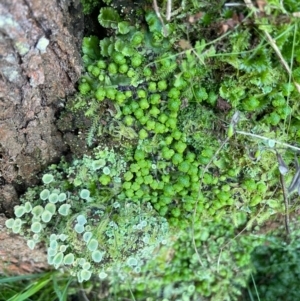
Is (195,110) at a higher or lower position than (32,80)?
lower

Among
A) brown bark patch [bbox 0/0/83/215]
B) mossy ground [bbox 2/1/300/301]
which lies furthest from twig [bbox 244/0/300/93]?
brown bark patch [bbox 0/0/83/215]

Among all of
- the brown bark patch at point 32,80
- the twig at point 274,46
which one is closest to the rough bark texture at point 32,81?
the brown bark patch at point 32,80

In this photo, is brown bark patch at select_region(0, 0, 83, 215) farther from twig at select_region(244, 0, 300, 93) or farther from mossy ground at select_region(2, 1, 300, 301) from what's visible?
twig at select_region(244, 0, 300, 93)

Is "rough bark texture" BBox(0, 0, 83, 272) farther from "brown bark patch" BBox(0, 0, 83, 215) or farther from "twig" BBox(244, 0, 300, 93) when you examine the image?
"twig" BBox(244, 0, 300, 93)

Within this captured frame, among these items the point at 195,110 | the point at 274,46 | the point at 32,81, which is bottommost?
the point at 195,110

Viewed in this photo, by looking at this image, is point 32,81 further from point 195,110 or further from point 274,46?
point 274,46

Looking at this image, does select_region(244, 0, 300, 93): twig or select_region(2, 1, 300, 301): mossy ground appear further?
select_region(2, 1, 300, 301): mossy ground

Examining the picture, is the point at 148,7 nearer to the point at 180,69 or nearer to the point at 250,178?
the point at 180,69

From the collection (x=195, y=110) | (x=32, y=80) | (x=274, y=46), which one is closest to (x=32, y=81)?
(x=32, y=80)

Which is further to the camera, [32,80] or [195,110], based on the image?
[195,110]
